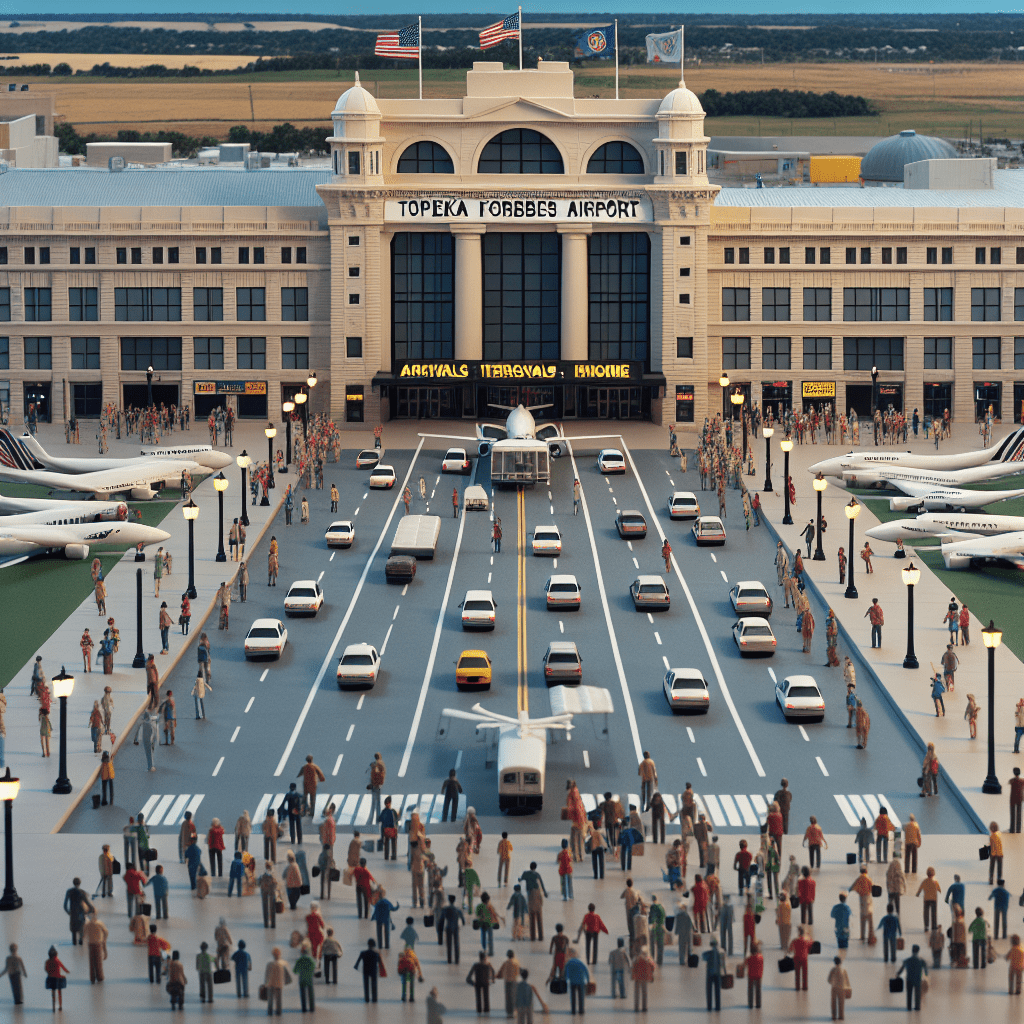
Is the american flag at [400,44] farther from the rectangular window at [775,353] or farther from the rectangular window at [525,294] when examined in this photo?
the rectangular window at [775,353]

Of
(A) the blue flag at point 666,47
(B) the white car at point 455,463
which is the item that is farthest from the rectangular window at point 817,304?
(B) the white car at point 455,463

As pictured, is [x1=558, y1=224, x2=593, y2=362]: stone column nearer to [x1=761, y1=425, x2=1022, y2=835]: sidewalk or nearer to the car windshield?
[x1=761, y1=425, x2=1022, y2=835]: sidewalk

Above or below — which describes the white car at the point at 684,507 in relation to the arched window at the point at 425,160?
below

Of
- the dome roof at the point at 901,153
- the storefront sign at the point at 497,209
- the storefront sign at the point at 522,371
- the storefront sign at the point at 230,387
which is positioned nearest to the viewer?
the storefront sign at the point at 522,371

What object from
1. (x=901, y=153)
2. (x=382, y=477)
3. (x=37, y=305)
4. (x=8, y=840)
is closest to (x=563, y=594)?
(x=382, y=477)

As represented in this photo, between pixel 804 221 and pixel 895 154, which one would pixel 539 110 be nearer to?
pixel 804 221

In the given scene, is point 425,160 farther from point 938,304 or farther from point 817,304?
point 938,304

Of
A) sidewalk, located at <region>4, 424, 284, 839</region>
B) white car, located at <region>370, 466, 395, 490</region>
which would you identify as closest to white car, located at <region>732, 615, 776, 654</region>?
sidewalk, located at <region>4, 424, 284, 839</region>
